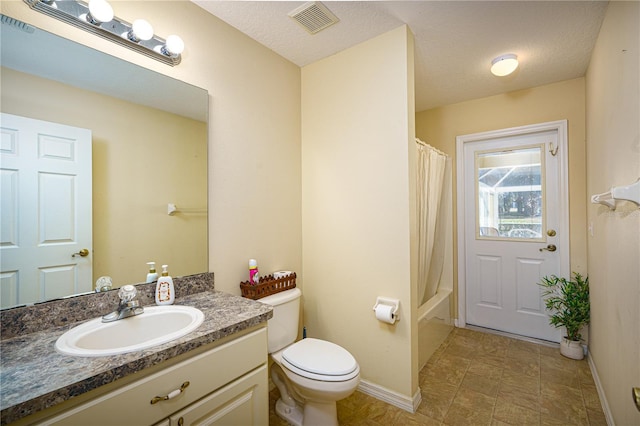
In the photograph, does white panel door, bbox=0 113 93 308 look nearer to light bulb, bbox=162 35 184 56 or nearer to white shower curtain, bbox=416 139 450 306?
light bulb, bbox=162 35 184 56

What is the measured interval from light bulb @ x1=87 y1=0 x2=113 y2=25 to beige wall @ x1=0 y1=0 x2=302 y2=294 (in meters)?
0.08

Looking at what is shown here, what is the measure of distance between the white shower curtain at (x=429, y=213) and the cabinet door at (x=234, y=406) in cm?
155

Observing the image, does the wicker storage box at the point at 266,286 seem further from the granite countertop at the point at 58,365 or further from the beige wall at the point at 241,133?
the granite countertop at the point at 58,365

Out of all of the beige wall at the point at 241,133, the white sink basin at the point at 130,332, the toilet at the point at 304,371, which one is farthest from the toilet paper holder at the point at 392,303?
the white sink basin at the point at 130,332

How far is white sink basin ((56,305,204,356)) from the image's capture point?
93 centimetres

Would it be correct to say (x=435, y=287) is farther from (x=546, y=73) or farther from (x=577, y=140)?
(x=546, y=73)

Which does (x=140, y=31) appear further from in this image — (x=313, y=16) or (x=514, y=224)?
(x=514, y=224)

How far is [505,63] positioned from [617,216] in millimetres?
1341

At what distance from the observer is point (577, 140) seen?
96.6 inches

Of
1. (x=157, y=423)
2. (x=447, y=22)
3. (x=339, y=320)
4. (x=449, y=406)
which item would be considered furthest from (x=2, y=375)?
(x=447, y=22)

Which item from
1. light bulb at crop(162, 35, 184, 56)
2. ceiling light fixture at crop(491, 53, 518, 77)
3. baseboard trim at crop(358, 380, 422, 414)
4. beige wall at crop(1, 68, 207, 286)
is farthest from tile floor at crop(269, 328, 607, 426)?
ceiling light fixture at crop(491, 53, 518, 77)

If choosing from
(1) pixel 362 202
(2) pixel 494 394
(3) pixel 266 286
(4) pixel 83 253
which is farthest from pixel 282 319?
(2) pixel 494 394

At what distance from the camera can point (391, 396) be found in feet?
5.99

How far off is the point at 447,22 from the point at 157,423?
96.4 inches
